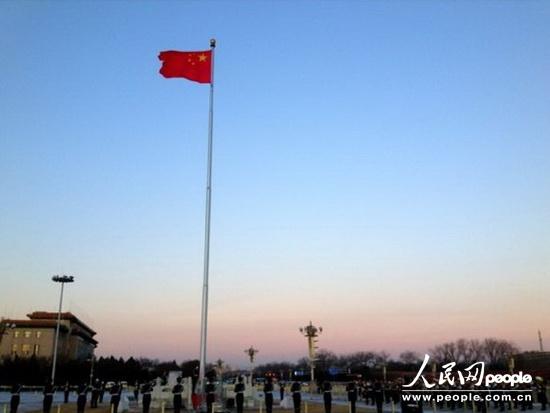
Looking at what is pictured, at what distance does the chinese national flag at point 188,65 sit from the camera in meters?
21.7

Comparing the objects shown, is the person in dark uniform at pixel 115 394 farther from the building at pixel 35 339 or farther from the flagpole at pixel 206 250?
the building at pixel 35 339

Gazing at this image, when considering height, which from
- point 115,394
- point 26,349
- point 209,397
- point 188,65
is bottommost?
point 115,394

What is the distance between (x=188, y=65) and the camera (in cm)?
2205

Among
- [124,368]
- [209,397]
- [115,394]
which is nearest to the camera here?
[209,397]

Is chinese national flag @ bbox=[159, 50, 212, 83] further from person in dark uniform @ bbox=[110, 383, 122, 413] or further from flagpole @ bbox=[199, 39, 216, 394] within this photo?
person in dark uniform @ bbox=[110, 383, 122, 413]

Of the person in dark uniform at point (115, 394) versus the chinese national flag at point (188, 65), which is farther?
the person in dark uniform at point (115, 394)

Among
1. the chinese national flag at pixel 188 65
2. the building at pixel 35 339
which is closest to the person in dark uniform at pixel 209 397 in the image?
the chinese national flag at pixel 188 65

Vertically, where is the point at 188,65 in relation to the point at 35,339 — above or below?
above

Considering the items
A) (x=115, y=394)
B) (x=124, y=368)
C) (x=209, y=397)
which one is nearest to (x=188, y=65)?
(x=209, y=397)

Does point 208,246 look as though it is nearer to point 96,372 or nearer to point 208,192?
point 208,192

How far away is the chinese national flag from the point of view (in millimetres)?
21688

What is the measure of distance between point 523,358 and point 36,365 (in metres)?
79.8

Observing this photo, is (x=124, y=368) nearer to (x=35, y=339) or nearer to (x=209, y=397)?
(x=35, y=339)

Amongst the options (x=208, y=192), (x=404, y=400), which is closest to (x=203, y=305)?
(x=208, y=192)
